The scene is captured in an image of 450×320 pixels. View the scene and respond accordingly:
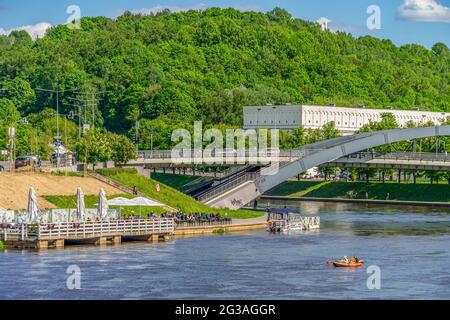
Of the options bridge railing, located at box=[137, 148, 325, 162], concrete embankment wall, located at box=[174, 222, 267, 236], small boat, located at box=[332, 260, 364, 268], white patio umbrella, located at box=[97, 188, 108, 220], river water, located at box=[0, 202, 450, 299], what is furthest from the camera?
Answer: bridge railing, located at box=[137, 148, 325, 162]

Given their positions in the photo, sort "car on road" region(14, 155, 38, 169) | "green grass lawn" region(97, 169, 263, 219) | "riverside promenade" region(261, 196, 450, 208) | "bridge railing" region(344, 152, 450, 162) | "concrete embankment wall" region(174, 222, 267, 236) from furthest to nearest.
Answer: "riverside promenade" region(261, 196, 450, 208), "bridge railing" region(344, 152, 450, 162), "car on road" region(14, 155, 38, 169), "green grass lawn" region(97, 169, 263, 219), "concrete embankment wall" region(174, 222, 267, 236)

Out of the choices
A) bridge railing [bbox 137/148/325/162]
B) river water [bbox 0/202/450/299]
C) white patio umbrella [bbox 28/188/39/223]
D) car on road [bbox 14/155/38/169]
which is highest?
bridge railing [bbox 137/148/325/162]

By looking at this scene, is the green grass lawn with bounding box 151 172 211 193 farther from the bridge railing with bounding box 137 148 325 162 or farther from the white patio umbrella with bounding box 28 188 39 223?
the white patio umbrella with bounding box 28 188 39 223

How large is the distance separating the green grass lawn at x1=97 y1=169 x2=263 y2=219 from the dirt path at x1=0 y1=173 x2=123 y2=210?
3.44 meters

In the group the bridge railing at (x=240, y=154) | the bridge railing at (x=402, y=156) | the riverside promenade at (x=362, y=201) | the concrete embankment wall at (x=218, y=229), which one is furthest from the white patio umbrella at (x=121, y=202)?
the riverside promenade at (x=362, y=201)

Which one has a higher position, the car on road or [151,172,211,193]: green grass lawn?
the car on road

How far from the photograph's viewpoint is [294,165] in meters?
143

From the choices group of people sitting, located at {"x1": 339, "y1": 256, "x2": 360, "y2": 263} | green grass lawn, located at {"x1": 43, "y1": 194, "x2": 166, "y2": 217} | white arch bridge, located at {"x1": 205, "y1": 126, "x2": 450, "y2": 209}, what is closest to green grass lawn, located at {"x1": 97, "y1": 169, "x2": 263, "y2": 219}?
white arch bridge, located at {"x1": 205, "y1": 126, "x2": 450, "y2": 209}

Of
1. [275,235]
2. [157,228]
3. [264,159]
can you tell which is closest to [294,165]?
[264,159]

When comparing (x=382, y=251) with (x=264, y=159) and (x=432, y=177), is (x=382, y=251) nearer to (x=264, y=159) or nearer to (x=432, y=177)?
(x=264, y=159)

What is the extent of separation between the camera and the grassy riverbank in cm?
17575

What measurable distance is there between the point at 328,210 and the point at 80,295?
290 feet

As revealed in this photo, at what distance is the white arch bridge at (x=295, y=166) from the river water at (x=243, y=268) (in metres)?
18.0

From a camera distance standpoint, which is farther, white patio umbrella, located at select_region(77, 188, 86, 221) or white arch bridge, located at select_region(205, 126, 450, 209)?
white arch bridge, located at select_region(205, 126, 450, 209)
